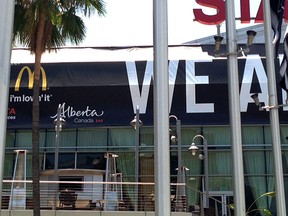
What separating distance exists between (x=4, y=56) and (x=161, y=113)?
1.92m

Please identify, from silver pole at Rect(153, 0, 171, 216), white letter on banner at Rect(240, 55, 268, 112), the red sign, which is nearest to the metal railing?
white letter on banner at Rect(240, 55, 268, 112)

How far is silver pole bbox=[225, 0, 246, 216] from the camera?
736cm

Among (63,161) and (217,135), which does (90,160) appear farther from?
(217,135)

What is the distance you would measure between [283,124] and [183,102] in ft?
18.6

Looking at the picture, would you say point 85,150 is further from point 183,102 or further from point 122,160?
point 183,102

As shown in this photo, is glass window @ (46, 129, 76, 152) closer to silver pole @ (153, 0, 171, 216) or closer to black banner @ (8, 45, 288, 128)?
black banner @ (8, 45, 288, 128)

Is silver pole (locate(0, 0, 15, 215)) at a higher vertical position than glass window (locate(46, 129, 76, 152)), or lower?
lower

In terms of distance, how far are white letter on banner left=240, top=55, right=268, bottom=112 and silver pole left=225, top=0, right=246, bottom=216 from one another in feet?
67.1

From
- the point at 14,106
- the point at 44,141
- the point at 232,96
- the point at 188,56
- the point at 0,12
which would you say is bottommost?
the point at 232,96

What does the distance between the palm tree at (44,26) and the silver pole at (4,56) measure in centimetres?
1086

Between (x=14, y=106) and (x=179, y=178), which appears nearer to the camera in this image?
(x=179, y=178)

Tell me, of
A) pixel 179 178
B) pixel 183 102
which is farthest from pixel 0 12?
pixel 183 102

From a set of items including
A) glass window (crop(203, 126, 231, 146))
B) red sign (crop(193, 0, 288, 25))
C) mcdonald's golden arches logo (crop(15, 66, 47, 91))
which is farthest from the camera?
mcdonald's golden arches logo (crop(15, 66, 47, 91))

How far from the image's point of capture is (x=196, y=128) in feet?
96.3
